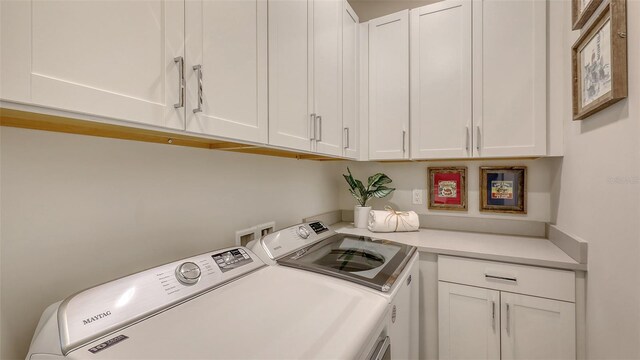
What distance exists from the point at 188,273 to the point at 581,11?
195 centimetres

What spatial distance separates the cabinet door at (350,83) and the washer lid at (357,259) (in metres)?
0.61

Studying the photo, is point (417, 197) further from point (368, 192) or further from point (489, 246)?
point (489, 246)

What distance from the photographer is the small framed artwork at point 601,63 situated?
37.4 inches

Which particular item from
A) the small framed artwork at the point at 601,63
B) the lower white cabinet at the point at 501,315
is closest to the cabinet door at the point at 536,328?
the lower white cabinet at the point at 501,315

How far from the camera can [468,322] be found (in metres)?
1.59

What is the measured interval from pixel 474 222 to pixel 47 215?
2293mm

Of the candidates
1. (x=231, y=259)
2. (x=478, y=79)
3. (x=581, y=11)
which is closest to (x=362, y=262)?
(x=231, y=259)

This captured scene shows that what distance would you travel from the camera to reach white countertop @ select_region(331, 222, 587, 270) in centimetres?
144

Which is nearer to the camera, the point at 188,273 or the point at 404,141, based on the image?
the point at 188,273

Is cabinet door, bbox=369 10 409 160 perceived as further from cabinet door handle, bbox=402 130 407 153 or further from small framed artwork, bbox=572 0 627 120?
small framed artwork, bbox=572 0 627 120

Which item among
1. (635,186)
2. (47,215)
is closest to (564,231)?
(635,186)

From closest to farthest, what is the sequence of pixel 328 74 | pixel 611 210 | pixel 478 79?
1. pixel 611 210
2. pixel 328 74
3. pixel 478 79

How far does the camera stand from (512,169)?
1968 millimetres

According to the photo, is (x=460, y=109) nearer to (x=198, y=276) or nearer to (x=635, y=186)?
(x=635, y=186)
